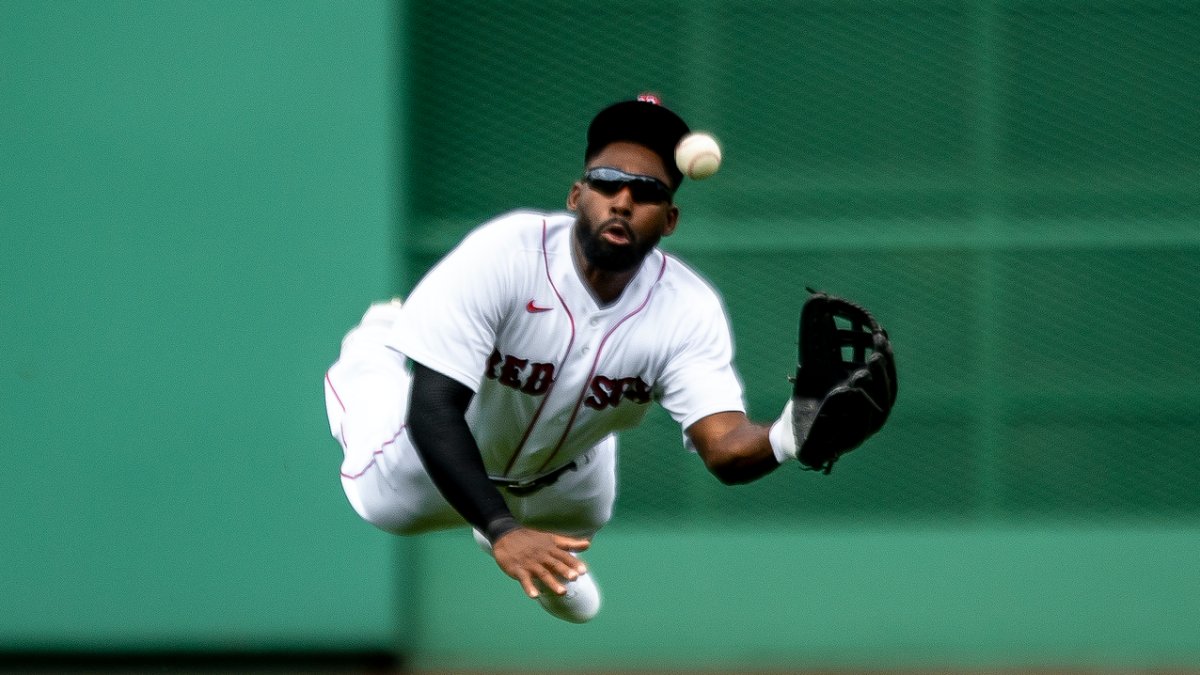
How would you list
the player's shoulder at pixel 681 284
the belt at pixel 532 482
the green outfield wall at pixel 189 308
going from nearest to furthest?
the player's shoulder at pixel 681 284
the belt at pixel 532 482
the green outfield wall at pixel 189 308

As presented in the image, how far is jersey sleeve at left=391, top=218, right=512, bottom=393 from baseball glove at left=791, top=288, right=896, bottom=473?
0.71 m

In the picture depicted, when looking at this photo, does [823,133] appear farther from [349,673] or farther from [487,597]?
[349,673]

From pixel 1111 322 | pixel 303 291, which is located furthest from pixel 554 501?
pixel 1111 322

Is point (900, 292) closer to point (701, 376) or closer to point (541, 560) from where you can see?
point (701, 376)

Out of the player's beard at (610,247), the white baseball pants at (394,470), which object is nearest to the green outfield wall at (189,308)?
the white baseball pants at (394,470)

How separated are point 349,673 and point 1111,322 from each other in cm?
347

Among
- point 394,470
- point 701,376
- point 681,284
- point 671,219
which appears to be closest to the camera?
point 671,219

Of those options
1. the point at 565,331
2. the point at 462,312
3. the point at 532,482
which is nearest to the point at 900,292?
the point at 532,482

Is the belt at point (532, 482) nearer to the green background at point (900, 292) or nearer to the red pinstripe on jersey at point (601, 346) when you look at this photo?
the red pinstripe on jersey at point (601, 346)

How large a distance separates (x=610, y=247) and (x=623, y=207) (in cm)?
12

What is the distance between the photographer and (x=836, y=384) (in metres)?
3.31

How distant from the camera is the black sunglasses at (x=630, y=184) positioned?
3566 millimetres

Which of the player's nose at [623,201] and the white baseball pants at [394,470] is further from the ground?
the player's nose at [623,201]

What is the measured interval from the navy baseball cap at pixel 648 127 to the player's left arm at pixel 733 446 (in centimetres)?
58
